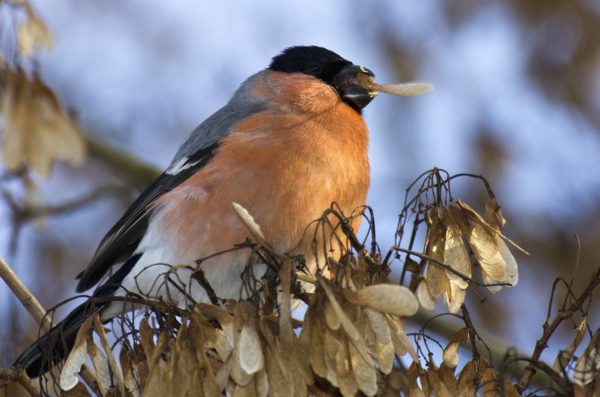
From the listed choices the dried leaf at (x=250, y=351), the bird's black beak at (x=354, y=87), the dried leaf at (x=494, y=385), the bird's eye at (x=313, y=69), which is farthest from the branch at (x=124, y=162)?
the dried leaf at (x=494, y=385)

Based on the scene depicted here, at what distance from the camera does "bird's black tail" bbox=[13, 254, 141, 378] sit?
2236mm

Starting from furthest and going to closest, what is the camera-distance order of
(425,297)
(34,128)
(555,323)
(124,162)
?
(124,162) → (34,128) → (425,297) → (555,323)

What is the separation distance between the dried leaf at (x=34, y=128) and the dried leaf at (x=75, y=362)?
569 millimetres

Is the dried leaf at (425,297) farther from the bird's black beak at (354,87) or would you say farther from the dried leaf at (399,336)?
the bird's black beak at (354,87)

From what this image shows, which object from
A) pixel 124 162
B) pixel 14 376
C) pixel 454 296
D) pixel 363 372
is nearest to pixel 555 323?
pixel 454 296

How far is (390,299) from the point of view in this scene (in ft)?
6.08

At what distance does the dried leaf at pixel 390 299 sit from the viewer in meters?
1.84

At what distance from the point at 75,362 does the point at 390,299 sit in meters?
0.79

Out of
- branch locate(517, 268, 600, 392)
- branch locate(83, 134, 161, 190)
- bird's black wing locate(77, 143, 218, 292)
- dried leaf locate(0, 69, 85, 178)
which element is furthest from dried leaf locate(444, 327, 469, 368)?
branch locate(83, 134, 161, 190)

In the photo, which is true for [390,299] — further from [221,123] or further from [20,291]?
[221,123]

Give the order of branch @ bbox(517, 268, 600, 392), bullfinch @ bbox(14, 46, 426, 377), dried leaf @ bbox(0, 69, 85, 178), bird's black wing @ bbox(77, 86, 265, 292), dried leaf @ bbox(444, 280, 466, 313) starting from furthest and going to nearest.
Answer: bird's black wing @ bbox(77, 86, 265, 292)
bullfinch @ bbox(14, 46, 426, 377)
dried leaf @ bbox(0, 69, 85, 178)
dried leaf @ bbox(444, 280, 466, 313)
branch @ bbox(517, 268, 600, 392)

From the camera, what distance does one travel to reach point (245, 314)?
1.97m

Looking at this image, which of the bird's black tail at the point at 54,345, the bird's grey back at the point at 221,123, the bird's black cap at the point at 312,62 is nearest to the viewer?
the bird's black tail at the point at 54,345

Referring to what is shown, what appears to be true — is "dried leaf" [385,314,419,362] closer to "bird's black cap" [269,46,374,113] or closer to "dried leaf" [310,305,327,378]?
"dried leaf" [310,305,327,378]
